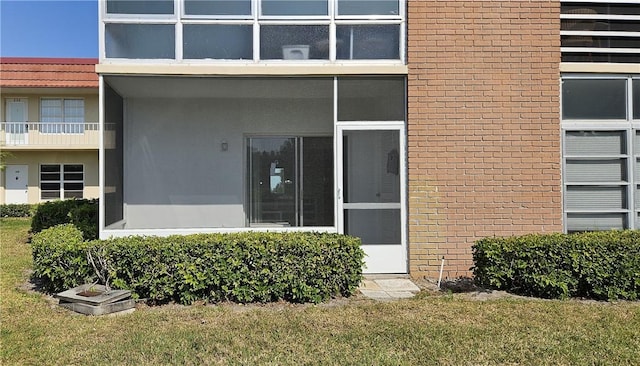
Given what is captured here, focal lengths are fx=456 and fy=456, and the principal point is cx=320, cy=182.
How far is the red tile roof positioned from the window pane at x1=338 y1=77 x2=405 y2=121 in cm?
1824

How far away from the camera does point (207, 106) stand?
883 cm

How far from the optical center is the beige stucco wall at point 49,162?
2286 centimetres

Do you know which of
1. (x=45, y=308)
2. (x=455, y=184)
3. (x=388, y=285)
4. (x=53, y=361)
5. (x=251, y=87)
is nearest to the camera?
(x=53, y=361)

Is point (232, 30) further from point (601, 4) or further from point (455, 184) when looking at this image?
point (601, 4)

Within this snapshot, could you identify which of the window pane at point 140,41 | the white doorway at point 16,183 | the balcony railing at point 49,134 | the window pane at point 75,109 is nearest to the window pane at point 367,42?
the window pane at point 140,41

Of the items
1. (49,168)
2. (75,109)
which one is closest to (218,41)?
(75,109)

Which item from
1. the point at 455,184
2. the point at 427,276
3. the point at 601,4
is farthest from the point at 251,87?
the point at 601,4

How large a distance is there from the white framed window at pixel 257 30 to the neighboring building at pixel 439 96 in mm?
19

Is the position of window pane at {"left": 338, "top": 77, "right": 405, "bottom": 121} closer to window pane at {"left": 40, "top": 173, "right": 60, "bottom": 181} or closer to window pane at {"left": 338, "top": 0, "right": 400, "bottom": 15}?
window pane at {"left": 338, "top": 0, "right": 400, "bottom": 15}

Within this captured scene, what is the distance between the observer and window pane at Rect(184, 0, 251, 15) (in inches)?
262

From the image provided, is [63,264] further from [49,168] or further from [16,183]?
[16,183]

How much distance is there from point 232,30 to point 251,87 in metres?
1.13

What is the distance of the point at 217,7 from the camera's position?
22.0 feet

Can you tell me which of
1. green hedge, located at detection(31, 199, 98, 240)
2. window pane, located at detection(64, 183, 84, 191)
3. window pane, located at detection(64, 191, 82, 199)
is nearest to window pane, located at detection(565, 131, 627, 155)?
green hedge, located at detection(31, 199, 98, 240)
